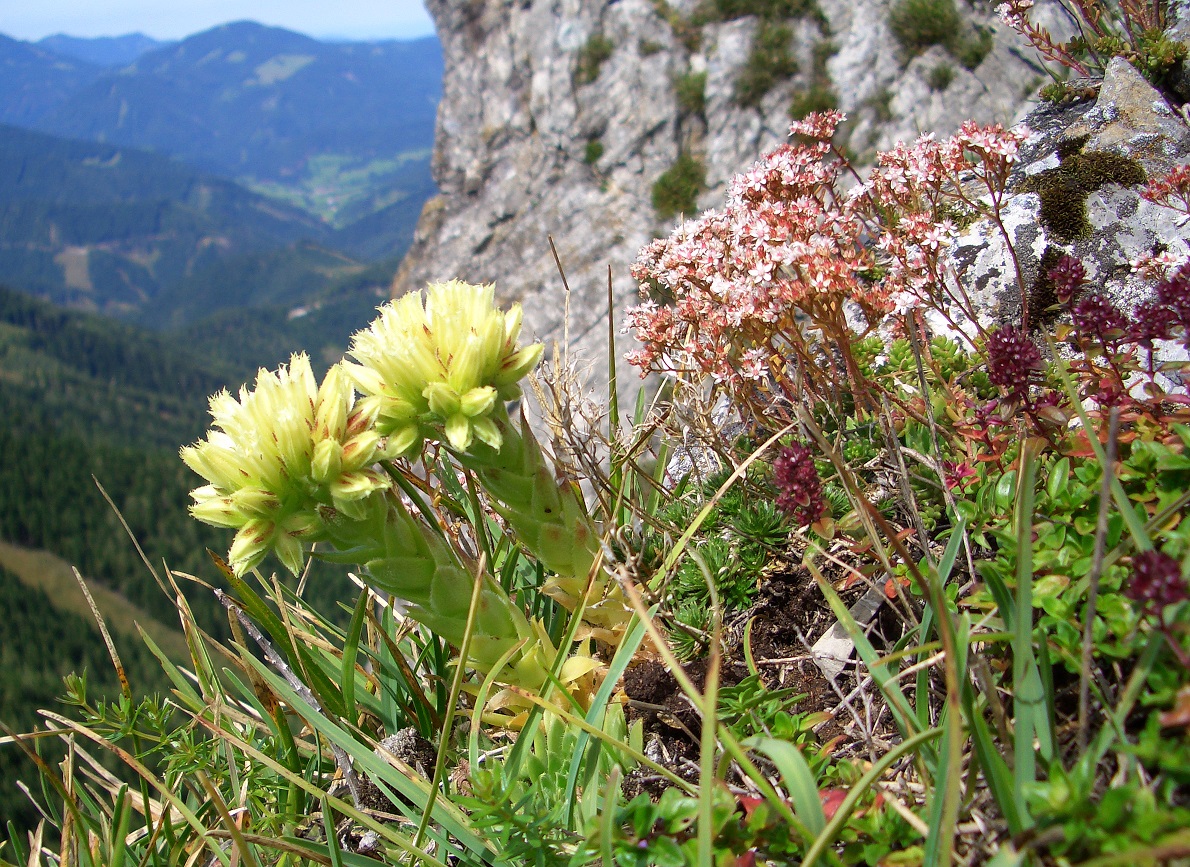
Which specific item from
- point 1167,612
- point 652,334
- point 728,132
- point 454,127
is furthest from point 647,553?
point 454,127

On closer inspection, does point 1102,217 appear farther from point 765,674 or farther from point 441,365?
point 441,365

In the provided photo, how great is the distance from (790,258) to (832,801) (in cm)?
150

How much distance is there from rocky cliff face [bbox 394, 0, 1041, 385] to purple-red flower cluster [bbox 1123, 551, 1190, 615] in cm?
1525

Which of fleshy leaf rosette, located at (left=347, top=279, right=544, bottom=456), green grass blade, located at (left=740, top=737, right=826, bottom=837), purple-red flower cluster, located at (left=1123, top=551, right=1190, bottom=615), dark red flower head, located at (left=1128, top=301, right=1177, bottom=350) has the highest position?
fleshy leaf rosette, located at (left=347, top=279, right=544, bottom=456)

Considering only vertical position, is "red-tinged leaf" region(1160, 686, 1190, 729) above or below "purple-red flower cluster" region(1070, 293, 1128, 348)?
below

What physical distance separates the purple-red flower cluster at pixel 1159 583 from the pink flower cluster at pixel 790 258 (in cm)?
121

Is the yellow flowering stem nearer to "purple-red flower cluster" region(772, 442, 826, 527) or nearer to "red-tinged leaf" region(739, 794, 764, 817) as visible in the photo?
"red-tinged leaf" region(739, 794, 764, 817)

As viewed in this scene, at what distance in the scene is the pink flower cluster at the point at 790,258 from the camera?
232 centimetres

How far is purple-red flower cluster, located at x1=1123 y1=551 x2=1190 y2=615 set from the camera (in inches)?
44.9

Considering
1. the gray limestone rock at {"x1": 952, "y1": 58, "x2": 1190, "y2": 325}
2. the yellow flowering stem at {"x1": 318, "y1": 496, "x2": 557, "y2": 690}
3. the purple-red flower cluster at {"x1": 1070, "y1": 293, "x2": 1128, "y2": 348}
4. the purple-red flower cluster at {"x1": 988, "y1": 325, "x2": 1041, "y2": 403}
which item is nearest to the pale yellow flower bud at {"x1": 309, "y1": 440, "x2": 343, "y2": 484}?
the yellow flowering stem at {"x1": 318, "y1": 496, "x2": 557, "y2": 690}

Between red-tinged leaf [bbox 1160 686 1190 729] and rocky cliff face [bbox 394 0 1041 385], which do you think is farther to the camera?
rocky cliff face [bbox 394 0 1041 385]

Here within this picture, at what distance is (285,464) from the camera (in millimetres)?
1891

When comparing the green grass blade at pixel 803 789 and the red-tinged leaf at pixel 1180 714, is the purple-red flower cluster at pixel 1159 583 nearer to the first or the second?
the red-tinged leaf at pixel 1180 714

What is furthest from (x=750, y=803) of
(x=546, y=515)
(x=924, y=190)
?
(x=924, y=190)
